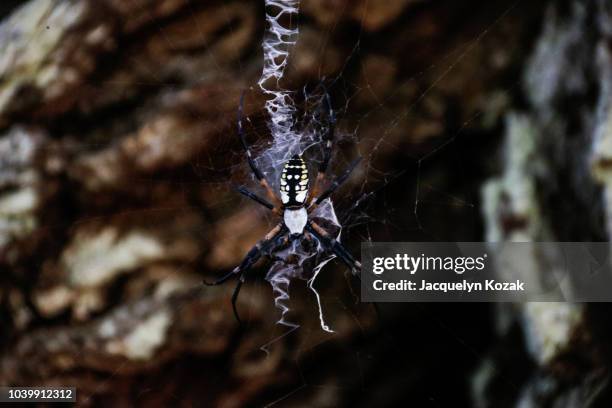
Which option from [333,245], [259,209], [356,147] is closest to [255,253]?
[259,209]

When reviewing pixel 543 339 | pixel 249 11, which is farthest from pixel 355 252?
pixel 249 11

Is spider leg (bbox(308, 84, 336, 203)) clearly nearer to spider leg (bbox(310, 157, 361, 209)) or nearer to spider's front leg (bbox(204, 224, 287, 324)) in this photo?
spider leg (bbox(310, 157, 361, 209))

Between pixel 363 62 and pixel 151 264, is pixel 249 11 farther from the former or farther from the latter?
pixel 151 264

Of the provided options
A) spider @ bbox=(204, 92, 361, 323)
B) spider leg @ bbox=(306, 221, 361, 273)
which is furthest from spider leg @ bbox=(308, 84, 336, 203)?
spider leg @ bbox=(306, 221, 361, 273)

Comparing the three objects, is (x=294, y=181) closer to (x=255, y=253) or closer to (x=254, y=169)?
(x=254, y=169)

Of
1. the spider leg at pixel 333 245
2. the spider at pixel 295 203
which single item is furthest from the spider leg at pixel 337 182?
the spider leg at pixel 333 245

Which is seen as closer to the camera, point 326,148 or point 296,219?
point 326,148
